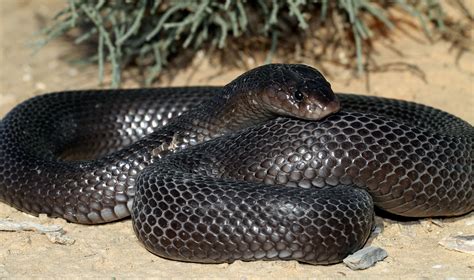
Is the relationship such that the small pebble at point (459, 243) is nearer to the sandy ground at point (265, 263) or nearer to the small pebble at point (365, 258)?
the sandy ground at point (265, 263)

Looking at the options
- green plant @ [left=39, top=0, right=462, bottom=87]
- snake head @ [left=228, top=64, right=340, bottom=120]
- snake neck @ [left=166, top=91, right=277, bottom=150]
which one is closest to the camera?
snake head @ [left=228, top=64, right=340, bottom=120]

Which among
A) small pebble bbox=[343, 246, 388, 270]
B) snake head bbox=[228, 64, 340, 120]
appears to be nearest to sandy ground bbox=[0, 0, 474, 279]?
small pebble bbox=[343, 246, 388, 270]

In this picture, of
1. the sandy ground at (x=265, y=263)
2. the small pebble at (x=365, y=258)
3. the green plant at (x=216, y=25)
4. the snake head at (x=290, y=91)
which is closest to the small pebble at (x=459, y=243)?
the sandy ground at (x=265, y=263)

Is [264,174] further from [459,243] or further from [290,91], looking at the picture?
[459,243]

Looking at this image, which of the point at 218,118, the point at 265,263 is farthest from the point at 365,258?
the point at 218,118

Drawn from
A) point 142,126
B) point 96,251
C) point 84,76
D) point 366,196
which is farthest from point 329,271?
point 84,76

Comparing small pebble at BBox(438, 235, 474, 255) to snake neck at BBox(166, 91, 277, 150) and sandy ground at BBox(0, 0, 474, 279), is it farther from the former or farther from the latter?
snake neck at BBox(166, 91, 277, 150)
